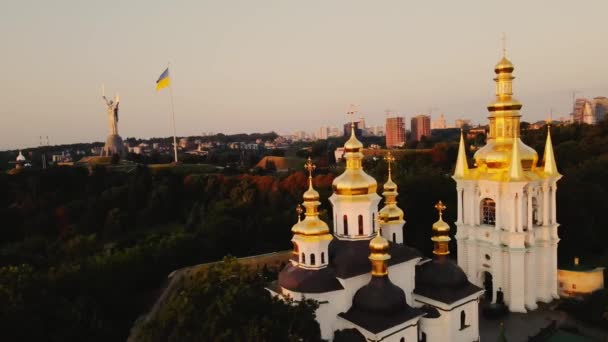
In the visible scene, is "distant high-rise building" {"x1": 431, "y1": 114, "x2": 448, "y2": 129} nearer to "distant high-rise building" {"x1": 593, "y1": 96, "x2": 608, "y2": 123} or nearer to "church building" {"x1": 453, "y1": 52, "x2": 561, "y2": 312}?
"distant high-rise building" {"x1": 593, "y1": 96, "x2": 608, "y2": 123}

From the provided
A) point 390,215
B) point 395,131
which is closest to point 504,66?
point 390,215

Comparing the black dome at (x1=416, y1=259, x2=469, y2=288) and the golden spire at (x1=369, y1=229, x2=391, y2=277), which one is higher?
the golden spire at (x1=369, y1=229, x2=391, y2=277)

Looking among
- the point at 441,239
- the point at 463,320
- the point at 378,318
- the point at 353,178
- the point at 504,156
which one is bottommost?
the point at 463,320

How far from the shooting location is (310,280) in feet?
45.1

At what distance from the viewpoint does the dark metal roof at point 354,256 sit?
1402 centimetres

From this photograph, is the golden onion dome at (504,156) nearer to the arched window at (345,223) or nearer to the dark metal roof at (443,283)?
the dark metal roof at (443,283)

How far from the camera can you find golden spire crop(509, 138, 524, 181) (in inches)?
706

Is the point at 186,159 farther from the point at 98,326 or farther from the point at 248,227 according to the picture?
the point at 98,326

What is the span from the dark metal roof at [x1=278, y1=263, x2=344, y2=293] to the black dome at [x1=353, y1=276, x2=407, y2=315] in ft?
2.50

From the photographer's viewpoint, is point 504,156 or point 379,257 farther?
point 504,156

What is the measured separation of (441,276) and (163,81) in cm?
3190

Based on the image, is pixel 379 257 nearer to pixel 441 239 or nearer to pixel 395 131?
pixel 441 239

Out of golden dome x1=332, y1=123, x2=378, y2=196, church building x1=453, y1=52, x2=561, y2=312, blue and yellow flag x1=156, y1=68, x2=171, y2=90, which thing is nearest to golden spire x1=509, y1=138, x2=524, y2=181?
church building x1=453, y1=52, x2=561, y2=312

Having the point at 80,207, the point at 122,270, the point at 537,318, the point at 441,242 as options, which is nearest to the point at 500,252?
the point at 537,318
